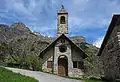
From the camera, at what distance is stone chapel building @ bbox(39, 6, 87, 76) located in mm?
24222

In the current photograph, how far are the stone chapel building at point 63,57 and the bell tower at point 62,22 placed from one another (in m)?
1.63

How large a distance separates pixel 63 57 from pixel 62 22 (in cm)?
600

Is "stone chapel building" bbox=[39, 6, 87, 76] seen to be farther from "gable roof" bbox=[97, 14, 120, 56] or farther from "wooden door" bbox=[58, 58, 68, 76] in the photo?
"gable roof" bbox=[97, 14, 120, 56]

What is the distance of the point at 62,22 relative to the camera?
27.5 metres

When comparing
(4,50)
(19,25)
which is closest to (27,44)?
(4,50)

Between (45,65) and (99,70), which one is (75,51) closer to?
(45,65)

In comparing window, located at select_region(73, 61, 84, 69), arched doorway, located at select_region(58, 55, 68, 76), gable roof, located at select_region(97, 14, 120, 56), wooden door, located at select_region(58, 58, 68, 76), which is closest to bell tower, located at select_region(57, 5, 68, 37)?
arched doorway, located at select_region(58, 55, 68, 76)

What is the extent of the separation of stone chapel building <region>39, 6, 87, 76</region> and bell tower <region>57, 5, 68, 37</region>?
1632 millimetres

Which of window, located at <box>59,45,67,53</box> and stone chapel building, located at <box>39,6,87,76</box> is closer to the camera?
stone chapel building, located at <box>39,6,87,76</box>

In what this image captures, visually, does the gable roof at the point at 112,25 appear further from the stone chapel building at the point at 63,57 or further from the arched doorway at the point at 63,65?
the arched doorway at the point at 63,65

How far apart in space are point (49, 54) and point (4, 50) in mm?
12585

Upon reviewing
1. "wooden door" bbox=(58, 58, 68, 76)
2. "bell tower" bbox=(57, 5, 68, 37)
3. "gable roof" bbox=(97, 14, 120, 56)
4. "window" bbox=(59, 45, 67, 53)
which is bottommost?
"wooden door" bbox=(58, 58, 68, 76)

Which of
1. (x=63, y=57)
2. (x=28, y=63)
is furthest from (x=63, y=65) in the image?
(x=28, y=63)

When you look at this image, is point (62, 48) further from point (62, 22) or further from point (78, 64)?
point (62, 22)
